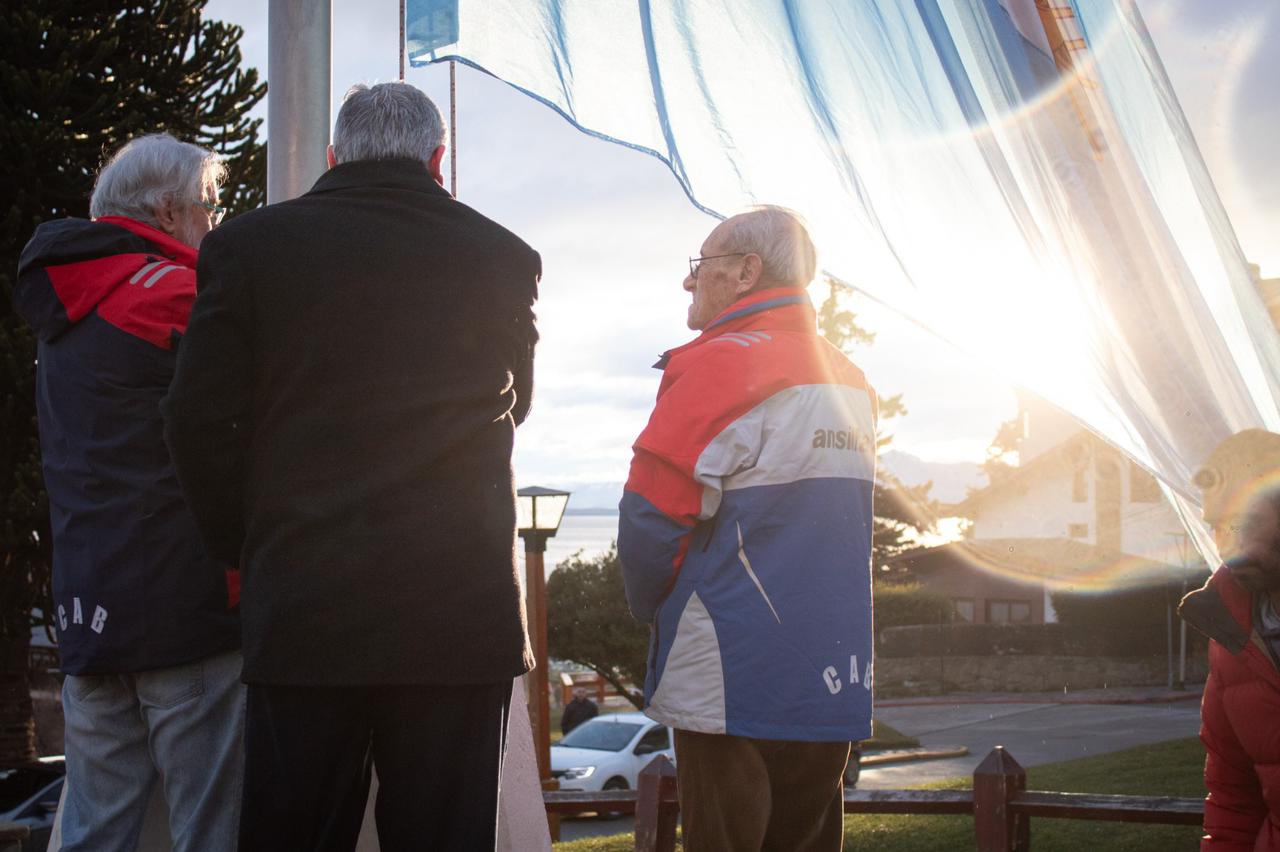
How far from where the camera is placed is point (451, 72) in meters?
3.66

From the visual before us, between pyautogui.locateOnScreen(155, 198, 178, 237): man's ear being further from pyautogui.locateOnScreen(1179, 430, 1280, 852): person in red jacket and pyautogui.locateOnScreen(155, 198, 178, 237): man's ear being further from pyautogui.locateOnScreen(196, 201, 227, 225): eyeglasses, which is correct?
pyautogui.locateOnScreen(1179, 430, 1280, 852): person in red jacket

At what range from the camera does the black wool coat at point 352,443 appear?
2088mm

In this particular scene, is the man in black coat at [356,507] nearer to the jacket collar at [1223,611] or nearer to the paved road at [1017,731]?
the jacket collar at [1223,611]

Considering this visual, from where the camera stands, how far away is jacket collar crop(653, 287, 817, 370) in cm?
291

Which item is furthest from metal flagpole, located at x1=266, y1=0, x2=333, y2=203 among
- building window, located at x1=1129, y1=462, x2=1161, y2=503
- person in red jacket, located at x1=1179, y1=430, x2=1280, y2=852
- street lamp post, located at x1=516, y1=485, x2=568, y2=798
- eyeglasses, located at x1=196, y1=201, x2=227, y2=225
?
building window, located at x1=1129, y1=462, x2=1161, y2=503

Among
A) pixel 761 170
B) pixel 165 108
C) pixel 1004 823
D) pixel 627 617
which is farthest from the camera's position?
pixel 627 617

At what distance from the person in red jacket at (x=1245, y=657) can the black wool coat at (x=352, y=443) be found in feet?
5.58

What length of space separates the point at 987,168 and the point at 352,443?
1852 millimetres

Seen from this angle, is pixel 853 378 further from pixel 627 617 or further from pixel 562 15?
pixel 627 617

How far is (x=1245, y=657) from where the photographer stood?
297 centimetres

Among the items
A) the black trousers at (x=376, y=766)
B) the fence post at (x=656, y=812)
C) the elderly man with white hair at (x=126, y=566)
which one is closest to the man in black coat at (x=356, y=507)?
the black trousers at (x=376, y=766)

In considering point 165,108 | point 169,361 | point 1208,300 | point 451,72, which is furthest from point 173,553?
point 165,108

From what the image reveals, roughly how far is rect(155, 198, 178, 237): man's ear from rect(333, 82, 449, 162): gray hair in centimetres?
56

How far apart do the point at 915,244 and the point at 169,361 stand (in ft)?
6.02
